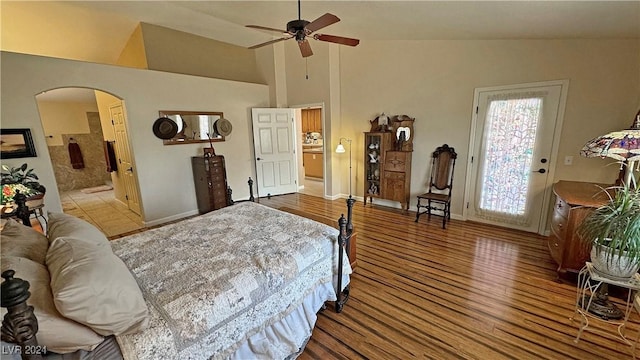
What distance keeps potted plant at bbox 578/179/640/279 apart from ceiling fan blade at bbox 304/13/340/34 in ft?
8.07

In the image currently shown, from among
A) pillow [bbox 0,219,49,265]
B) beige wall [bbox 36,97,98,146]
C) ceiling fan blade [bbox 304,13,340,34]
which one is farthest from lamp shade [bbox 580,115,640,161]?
beige wall [bbox 36,97,98,146]

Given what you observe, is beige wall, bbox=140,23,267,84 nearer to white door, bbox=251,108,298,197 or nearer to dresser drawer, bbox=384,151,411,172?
A: white door, bbox=251,108,298,197

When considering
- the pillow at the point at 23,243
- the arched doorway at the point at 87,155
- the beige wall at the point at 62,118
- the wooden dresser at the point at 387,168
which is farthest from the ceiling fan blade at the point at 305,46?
the beige wall at the point at 62,118

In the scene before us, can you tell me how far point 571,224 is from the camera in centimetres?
246

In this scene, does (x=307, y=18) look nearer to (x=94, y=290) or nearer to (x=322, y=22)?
(x=322, y=22)

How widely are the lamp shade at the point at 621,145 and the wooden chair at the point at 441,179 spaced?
2.07 m

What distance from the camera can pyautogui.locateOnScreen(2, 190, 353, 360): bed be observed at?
1.12m

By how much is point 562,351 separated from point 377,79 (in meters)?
4.26

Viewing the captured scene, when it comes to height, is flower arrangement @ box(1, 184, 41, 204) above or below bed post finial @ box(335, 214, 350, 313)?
above

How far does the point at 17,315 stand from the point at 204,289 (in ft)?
2.42

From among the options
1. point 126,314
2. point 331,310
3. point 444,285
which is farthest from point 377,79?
point 126,314

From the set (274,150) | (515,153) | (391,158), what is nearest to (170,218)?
(274,150)

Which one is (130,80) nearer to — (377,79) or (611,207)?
(377,79)

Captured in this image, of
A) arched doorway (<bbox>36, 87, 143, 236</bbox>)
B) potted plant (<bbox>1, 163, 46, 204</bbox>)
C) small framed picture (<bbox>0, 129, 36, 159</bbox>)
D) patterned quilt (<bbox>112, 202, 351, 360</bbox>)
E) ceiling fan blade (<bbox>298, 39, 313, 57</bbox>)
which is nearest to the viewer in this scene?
patterned quilt (<bbox>112, 202, 351, 360</bbox>)
